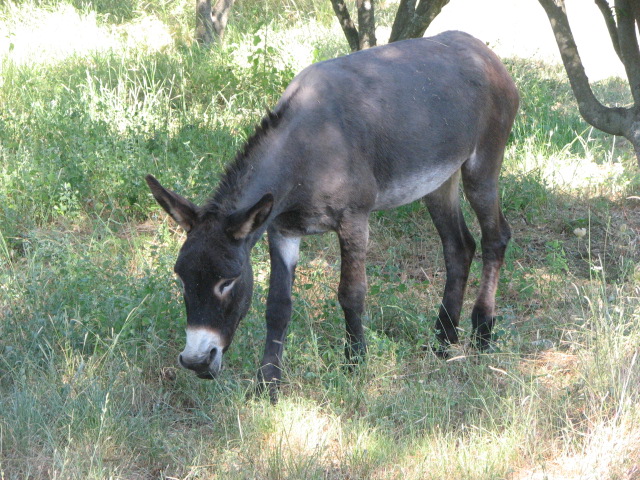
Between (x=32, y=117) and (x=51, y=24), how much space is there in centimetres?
370

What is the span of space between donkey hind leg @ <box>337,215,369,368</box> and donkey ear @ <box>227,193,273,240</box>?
633mm

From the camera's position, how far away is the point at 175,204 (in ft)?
11.7

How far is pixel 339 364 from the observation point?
13.2 feet

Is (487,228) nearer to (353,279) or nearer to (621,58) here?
(353,279)

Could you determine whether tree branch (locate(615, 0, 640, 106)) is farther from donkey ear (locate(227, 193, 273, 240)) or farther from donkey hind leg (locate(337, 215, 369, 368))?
donkey ear (locate(227, 193, 273, 240))

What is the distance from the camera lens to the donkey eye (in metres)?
3.50

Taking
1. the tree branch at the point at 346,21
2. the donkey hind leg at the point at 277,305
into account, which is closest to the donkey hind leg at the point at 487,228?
the donkey hind leg at the point at 277,305

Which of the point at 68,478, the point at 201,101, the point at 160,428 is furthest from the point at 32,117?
the point at 68,478

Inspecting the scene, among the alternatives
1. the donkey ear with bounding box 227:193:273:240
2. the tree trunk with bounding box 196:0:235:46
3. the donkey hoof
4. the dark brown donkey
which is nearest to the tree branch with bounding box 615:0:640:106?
the dark brown donkey

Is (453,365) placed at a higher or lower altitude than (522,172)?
lower

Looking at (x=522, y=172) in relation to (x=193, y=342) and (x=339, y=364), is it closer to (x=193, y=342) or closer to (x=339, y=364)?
(x=339, y=364)

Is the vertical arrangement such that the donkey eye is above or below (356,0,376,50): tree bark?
below

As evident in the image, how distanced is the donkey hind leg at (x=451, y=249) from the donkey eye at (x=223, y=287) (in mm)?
1781

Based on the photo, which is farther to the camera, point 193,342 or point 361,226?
point 361,226
